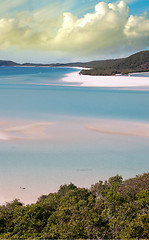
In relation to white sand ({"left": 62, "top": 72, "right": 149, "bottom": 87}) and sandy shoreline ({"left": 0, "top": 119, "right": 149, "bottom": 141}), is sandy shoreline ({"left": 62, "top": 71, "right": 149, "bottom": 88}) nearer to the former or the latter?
white sand ({"left": 62, "top": 72, "right": 149, "bottom": 87})

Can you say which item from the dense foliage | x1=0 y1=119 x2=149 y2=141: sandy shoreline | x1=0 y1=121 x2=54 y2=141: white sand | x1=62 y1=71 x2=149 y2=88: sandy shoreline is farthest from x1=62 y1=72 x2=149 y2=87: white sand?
the dense foliage

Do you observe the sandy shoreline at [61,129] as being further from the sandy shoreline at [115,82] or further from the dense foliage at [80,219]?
the sandy shoreline at [115,82]

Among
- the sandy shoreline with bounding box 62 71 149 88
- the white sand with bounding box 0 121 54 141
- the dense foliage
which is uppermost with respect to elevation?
the sandy shoreline with bounding box 62 71 149 88

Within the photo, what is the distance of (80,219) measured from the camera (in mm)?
6582

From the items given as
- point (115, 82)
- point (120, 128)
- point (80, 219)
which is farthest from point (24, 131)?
point (115, 82)

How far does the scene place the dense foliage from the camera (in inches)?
228

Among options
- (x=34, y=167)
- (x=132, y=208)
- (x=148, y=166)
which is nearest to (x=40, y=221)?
(x=132, y=208)

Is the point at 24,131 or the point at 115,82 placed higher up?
the point at 115,82

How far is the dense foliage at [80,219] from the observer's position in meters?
5.79

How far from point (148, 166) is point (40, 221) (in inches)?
339

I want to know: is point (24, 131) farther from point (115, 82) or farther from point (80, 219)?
point (115, 82)

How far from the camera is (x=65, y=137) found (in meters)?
17.8

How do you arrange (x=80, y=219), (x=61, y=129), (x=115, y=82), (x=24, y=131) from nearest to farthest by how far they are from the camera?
(x=80, y=219) → (x=24, y=131) → (x=61, y=129) → (x=115, y=82)

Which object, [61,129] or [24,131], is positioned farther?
[61,129]
